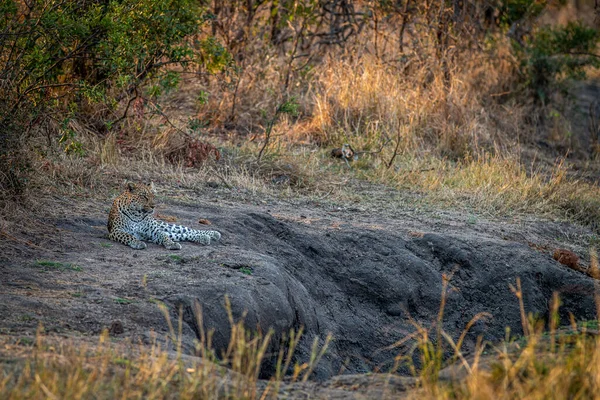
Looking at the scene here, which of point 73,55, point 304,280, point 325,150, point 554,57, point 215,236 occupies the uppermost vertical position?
point 554,57

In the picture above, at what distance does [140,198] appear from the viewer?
668 centimetres

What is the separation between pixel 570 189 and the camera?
384 inches

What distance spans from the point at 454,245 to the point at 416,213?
117 cm

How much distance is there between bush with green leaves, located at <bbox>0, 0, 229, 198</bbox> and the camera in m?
6.97

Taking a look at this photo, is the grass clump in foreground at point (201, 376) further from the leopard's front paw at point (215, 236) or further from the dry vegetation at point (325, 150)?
the leopard's front paw at point (215, 236)

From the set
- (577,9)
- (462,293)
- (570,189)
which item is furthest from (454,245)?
(577,9)

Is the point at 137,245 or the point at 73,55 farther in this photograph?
the point at 73,55

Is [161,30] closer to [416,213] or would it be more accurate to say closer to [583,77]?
[416,213]

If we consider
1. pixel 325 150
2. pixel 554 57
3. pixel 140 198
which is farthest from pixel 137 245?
pixel 554 57

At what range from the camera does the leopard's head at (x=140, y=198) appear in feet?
21.8

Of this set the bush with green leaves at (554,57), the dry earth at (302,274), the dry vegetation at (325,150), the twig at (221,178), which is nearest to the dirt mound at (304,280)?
the dry earth at (302,274)

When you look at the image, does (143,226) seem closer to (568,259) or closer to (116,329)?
(116,329)

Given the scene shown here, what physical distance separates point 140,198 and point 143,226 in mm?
254

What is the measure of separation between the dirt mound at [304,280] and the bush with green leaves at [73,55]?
0.99 meters
